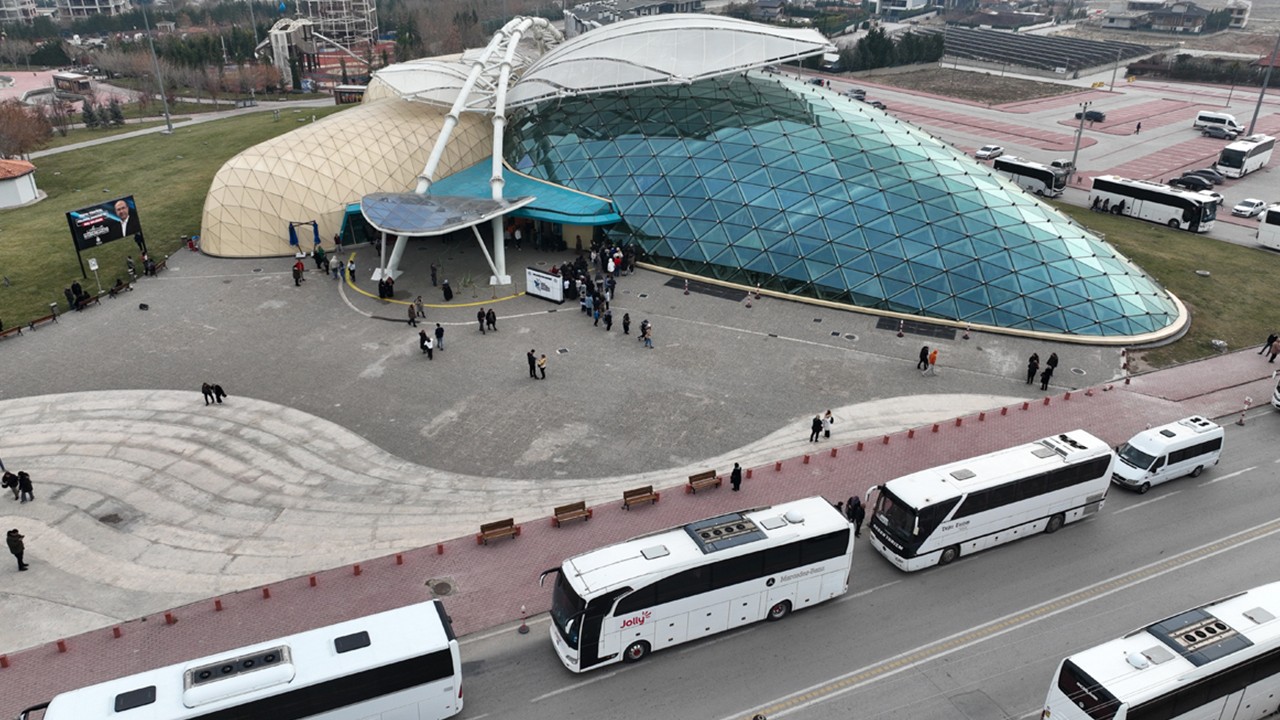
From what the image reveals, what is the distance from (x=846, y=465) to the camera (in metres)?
28.3

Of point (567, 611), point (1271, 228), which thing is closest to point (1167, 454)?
point (567, 611)

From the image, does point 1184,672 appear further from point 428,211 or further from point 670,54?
point 670,54

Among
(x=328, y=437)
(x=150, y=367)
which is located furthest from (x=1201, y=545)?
(x=150, y=367)

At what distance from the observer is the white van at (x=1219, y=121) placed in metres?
80.1

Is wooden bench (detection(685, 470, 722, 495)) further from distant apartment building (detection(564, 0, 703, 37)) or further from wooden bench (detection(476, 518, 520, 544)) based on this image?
distant apartment building (detection(564, 0, 703, 37))

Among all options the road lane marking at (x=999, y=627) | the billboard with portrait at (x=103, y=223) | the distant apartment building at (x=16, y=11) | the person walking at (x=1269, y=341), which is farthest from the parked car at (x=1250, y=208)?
the distant apartment building at (x=16, y=11)

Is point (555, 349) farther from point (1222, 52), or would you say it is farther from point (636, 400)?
point (1222, 52)

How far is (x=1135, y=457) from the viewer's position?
27422 millimetres

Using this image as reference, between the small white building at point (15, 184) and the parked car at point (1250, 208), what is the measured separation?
88.1 metres

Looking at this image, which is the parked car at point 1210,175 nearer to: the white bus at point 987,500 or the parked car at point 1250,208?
the parked car at point 1250,208

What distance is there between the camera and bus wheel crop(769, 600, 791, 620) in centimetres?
2134

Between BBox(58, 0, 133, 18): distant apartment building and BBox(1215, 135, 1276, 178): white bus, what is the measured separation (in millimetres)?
202582

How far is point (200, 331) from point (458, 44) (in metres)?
101

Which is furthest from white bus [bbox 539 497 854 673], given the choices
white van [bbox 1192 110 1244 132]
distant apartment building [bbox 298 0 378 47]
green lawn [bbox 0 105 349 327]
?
distant apartment building [bbox 298 0 378 47]
